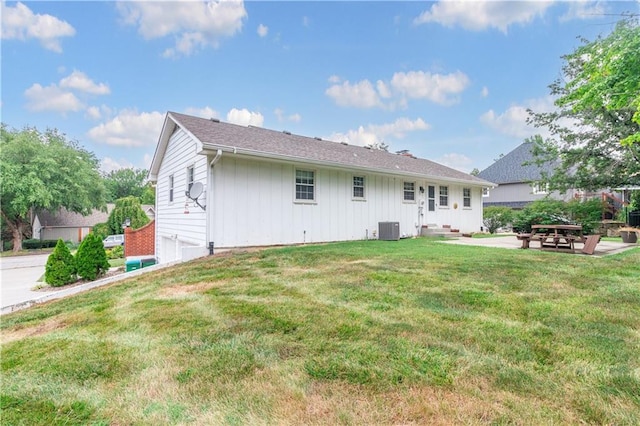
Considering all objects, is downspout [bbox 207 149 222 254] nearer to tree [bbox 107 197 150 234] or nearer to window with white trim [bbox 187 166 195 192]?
window with white trim [bbox 187 166 195 192]

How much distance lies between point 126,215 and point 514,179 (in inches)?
1362

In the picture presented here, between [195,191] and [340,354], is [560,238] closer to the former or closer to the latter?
[340,354]

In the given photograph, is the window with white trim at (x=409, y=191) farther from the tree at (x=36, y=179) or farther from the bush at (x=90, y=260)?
the tree at (x=36, y=179)

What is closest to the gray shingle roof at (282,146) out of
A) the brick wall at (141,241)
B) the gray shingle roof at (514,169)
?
the brick wall at (141,241)

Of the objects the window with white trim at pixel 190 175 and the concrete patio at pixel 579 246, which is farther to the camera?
the window with white trim at pixel 190 175

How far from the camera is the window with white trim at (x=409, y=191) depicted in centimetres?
1362

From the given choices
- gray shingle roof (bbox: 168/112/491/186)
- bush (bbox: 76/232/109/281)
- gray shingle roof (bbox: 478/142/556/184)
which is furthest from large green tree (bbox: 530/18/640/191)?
bush (bbox: 76/232/109/281)

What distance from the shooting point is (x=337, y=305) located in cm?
413

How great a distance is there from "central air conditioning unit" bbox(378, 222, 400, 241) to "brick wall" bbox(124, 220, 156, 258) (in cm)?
1126

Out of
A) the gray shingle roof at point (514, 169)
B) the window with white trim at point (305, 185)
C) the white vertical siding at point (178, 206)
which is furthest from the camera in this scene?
the gray shingle roof at point (514, 169)

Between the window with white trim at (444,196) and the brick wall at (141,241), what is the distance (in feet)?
46.1

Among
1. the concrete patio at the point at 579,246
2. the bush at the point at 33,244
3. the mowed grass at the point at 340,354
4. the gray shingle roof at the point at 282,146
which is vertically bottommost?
the bush at the point at 33,244

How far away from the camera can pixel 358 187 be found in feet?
39.0

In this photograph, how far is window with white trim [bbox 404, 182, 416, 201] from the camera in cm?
1362
